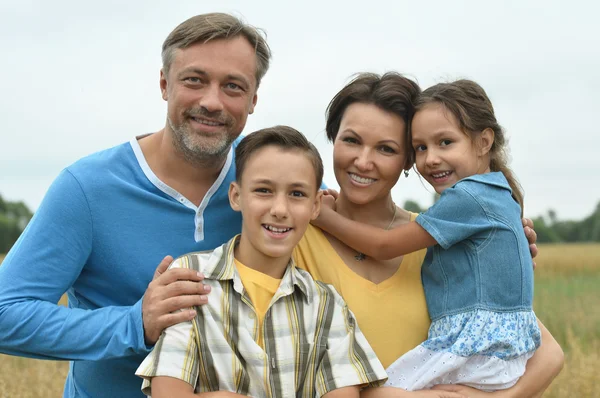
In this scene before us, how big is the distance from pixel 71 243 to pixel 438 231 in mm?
1808

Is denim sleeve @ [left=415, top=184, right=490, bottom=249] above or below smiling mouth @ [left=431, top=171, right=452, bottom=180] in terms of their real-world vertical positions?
below

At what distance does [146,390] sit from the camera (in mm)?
3184

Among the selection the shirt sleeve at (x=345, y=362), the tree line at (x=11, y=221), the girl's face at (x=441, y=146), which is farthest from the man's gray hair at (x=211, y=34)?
the tree line at (x=11, y=221)

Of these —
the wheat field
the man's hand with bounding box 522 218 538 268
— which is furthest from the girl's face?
the wheat field

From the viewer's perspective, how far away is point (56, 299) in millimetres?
3783

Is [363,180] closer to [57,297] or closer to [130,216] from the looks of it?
[130,216]

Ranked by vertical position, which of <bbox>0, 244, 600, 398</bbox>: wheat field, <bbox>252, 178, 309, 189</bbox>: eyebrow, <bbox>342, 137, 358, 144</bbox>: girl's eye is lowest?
<bbox>0, 244, 600, 398</bbox>: wheat field

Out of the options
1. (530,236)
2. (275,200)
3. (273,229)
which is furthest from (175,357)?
(530,236)

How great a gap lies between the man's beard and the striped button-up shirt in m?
0.63

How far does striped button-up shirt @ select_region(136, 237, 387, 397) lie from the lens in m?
3.11

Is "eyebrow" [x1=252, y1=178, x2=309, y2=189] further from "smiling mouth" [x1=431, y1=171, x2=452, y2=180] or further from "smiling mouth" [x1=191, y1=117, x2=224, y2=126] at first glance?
"smiling mouth" [x1=431, y1=171, x2=452, y2=180]

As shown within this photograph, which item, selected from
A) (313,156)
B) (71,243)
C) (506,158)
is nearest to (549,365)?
(506,158)

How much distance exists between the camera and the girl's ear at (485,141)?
3.94m

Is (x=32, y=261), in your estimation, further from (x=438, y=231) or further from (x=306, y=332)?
(x=438, y=231)
